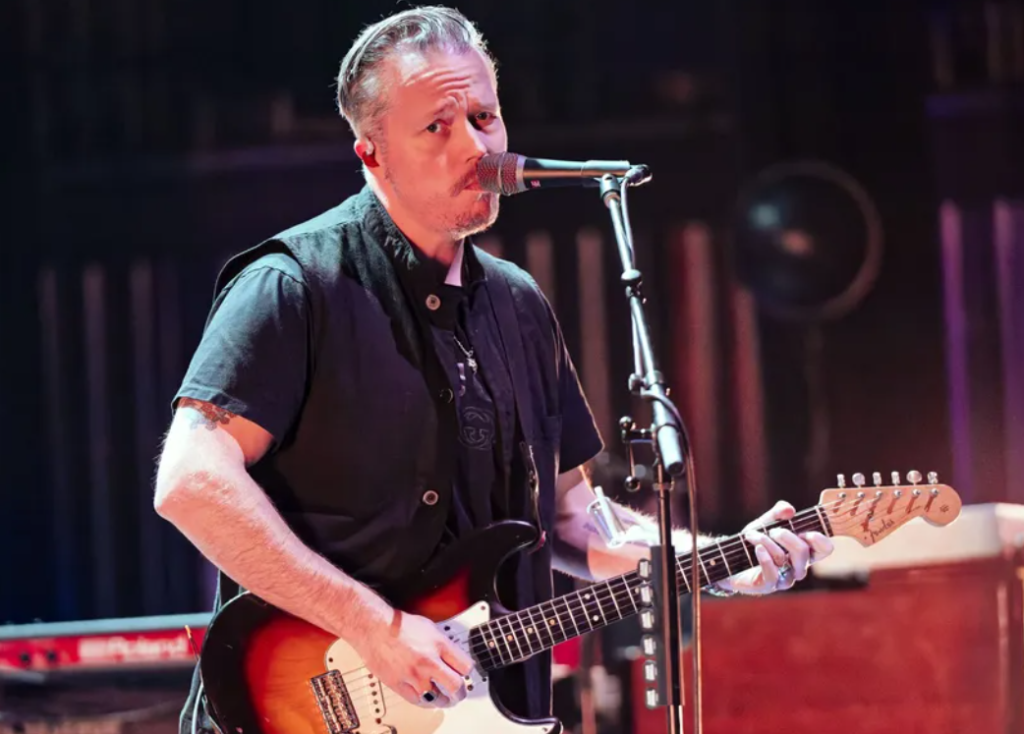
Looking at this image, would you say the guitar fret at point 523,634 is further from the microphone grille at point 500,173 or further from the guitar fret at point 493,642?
the microphone grille at point 500,173

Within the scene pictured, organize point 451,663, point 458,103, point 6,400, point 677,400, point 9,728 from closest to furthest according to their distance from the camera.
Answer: point 451,663
point 458,103
point 9,728
point 6,400
point 677,400

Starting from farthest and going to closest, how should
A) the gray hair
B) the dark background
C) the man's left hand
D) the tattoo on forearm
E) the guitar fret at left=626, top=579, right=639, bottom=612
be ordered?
1. the dark background
2. the gray hair
3. the guitar fret at left=626, top=579, right=639, bottom=612
4. the man's left hand
5. the tattoo on forearm

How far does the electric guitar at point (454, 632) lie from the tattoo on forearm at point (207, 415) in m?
0.33

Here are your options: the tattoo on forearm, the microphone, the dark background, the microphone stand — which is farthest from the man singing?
the dark background

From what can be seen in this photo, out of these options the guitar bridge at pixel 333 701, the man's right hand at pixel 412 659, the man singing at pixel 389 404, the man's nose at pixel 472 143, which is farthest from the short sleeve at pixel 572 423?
the guitar bridge at pixel 333 701

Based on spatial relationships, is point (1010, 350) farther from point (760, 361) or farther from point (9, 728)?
point (9, 728)

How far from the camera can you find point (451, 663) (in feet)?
7.36

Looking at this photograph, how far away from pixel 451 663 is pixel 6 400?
326 centimetres

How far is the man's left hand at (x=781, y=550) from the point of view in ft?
7.47

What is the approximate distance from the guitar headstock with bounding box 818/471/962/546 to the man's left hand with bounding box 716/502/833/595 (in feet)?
0.22

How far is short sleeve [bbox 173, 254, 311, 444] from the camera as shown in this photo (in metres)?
2.19

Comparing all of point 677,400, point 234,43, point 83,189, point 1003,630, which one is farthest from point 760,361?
point 83,189

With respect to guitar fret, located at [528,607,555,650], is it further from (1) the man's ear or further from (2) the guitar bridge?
(1) the man's ear

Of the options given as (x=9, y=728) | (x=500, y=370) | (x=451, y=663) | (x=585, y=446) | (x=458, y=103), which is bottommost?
(x=9, y=728)
